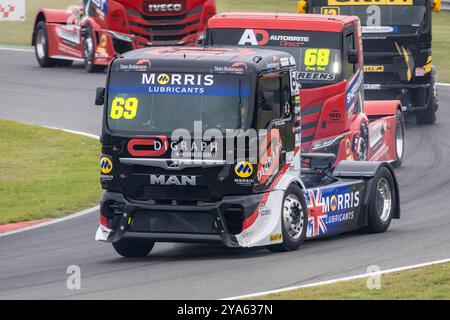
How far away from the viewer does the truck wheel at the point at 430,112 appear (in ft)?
83.6

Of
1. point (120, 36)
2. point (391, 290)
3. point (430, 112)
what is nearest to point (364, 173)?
point (391, 290)

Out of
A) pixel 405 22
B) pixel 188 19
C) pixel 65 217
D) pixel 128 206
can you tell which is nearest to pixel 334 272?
pixel 128 206

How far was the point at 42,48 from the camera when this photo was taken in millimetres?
32656

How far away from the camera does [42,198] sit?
728 inches

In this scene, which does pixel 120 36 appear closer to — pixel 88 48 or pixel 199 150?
pixel 88 48

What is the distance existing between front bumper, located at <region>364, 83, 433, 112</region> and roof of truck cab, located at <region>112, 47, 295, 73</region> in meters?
10.8

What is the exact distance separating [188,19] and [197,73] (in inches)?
662

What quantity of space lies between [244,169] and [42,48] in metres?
19.8

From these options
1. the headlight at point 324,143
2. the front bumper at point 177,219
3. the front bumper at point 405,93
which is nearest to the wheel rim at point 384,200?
the headlight at point 324,143

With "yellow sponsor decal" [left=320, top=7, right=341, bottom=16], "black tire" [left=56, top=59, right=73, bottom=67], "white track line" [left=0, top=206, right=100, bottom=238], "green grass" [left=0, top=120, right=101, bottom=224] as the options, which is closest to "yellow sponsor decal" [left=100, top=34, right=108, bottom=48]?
"black tire" [left=56, top=59, right=73, bottom=67]

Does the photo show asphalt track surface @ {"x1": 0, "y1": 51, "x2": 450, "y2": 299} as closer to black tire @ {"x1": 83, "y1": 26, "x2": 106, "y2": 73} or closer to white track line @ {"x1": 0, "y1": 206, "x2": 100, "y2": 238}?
white track line @ {"x1": 0, "y1": 206, "x2": 100, "y2": 238}

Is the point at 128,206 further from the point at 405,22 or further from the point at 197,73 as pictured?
the point at 405,22

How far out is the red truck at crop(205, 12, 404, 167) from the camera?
18.3 meters

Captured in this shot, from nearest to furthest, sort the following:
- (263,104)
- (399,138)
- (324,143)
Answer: (263,104), (324,143), (399,138)
